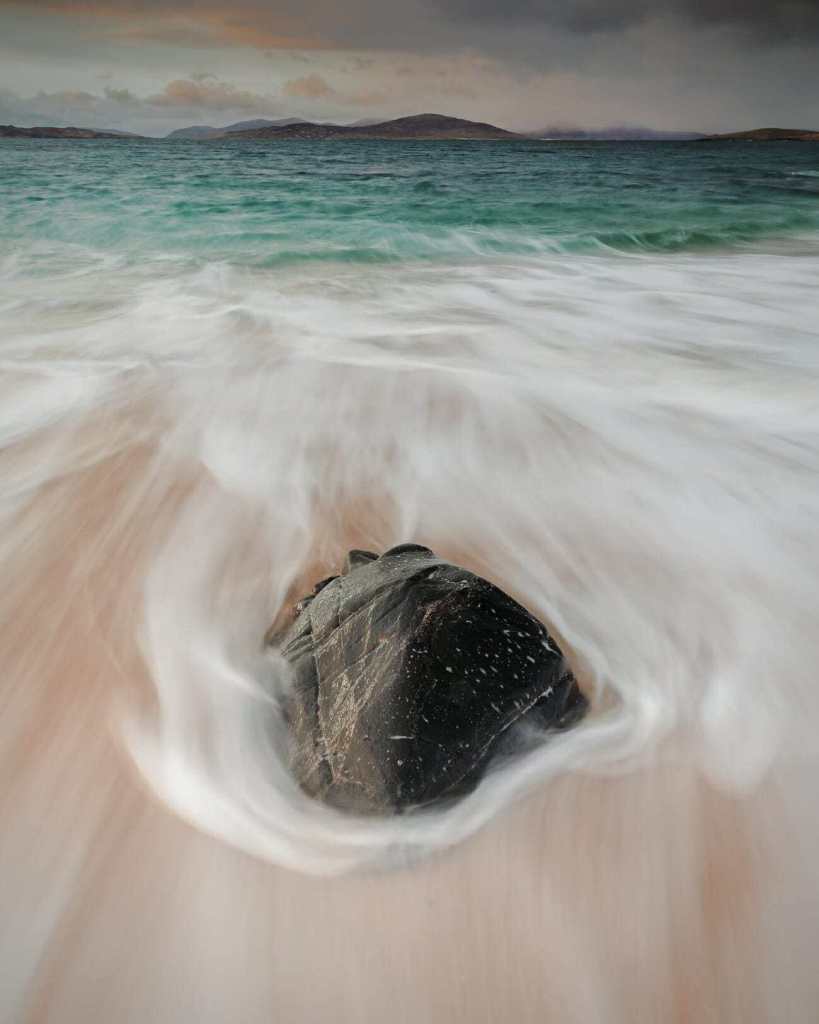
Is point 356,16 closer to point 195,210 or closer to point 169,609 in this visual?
point 195,210

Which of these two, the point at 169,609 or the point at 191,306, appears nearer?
the point at 169,609

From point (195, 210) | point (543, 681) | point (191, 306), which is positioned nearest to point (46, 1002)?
point (543, 681)

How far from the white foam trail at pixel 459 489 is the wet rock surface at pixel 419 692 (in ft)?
0.24

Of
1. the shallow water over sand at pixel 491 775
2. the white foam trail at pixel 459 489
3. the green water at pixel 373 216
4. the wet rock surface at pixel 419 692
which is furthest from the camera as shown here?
the green water at pixel 373 216

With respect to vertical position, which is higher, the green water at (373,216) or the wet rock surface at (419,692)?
the wet rock surface at (419,692)

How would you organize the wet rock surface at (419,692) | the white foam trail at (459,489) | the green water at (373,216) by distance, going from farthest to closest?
the green water at (373,216) → the white foam trail at (459,489) → the wet rock surface at (419,692)

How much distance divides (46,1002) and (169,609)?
111cm

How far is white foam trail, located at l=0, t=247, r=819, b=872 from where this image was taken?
5.08 ft

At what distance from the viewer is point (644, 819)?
1372 mm

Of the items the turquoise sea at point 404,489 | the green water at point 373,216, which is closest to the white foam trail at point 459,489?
the turquoise sea at point 404,489

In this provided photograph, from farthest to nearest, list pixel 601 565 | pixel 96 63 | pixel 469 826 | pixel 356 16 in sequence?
pixel 96 63 < pixel 356 16 < pixel 601 565 < pixel 469 826

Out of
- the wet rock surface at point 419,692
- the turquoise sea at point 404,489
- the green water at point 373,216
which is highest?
the wet rock surface at point 419,692

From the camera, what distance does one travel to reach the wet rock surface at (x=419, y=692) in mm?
1289

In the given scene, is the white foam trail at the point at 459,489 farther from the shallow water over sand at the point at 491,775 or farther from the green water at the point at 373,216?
the green water at the point at 373,216
